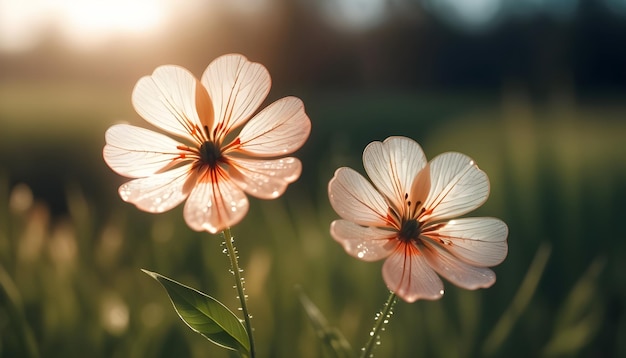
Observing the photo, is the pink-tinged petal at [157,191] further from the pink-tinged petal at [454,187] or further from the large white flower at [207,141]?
the pink-tinged petal at [454,187]

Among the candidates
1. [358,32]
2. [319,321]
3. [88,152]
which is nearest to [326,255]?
[319,321]

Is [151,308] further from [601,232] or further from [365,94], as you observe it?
[365,94]

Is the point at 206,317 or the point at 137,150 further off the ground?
the point at 137,150

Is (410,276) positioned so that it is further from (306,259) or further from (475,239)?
(306,259)

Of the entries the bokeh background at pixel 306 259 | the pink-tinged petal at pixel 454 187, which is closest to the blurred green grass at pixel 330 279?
the bokeh background at pixel 306 259

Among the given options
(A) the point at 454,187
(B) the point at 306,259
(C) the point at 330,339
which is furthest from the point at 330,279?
(A) the point at 454,187

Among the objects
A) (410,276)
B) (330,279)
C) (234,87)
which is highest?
(234,87)
